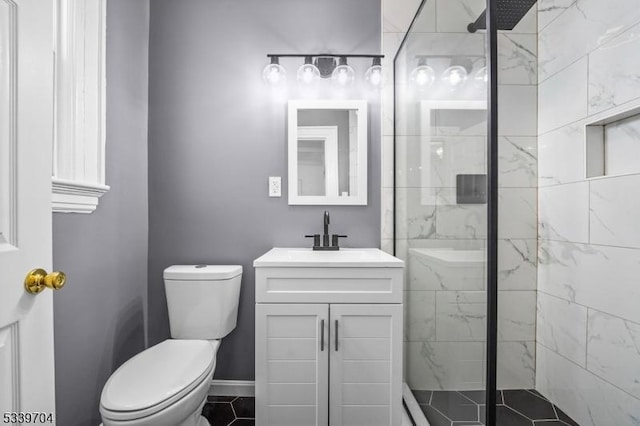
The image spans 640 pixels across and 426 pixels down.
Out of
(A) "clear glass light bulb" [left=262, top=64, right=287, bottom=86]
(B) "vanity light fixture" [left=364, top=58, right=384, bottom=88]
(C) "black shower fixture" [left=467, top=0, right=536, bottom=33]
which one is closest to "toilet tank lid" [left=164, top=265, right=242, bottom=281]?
(A) "clear glass light bulb" [left=262, top=64, right=287, bottom=86]

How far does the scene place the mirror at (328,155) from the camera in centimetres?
179

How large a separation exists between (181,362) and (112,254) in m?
0.67

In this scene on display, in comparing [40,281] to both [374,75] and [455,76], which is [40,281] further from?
[374,75]

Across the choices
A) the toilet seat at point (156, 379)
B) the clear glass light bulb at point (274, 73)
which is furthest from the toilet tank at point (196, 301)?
the clear glass light bulb at point (274, 73)

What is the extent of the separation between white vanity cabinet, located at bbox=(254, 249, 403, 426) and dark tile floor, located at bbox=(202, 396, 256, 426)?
1.12 ft

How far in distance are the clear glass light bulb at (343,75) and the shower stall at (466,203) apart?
0.28 meters

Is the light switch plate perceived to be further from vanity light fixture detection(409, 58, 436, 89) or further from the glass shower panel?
vanity light fixture detection(409, 58, 436, 89)

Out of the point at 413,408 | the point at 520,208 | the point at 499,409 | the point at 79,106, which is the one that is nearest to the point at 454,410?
the point at 413,408

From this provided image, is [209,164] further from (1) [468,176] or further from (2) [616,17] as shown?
(2) [616,17]

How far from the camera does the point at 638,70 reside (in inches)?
46.1

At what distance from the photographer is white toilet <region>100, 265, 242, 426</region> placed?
3.24ft

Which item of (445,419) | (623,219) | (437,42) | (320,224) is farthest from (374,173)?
(445,419)

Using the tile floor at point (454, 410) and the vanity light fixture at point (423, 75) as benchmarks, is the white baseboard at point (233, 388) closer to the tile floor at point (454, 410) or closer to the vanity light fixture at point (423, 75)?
the tile floor at point (454, 410)

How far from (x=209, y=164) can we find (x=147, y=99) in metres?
0.54
